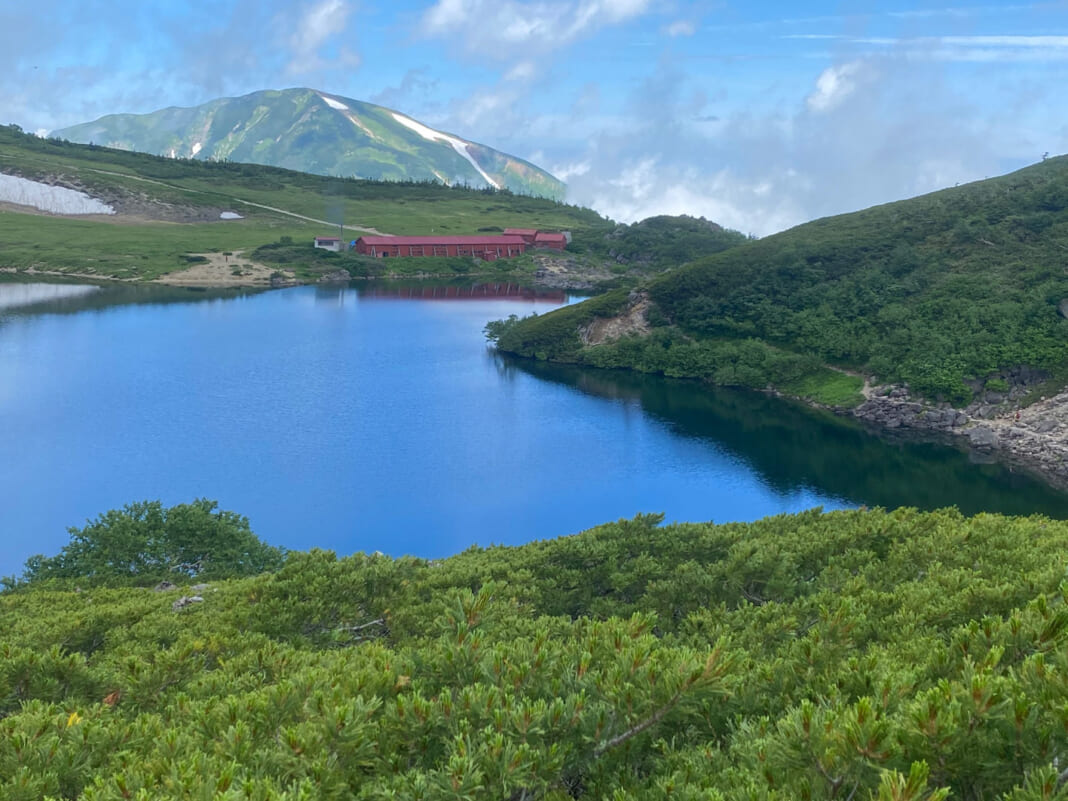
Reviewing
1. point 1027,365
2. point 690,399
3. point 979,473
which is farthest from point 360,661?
point 1027,365

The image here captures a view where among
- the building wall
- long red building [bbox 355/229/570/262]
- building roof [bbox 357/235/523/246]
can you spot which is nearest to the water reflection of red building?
the building wall

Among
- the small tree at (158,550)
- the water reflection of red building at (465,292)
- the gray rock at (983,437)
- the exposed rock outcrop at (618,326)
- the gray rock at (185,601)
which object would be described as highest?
the water reflection of red building at (465,292)

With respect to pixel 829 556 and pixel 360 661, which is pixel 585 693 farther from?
pixel 829 556

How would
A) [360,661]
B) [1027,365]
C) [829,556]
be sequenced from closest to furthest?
1. [360,661]
2. [829,556]
3. [1027,365]

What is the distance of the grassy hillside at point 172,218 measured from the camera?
129250 millimetres

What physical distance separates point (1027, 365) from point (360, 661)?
214 ft

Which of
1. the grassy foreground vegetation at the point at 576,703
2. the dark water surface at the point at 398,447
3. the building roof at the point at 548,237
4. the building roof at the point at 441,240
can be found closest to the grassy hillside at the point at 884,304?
the dark water surface at the point at 398,447

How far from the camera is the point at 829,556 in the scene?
17062mm

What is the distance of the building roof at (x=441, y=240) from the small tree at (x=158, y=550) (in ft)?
394

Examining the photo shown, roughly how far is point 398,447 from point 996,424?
140 ft

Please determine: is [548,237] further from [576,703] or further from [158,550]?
[576,703]

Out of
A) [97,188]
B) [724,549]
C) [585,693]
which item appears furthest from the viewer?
[97,188]

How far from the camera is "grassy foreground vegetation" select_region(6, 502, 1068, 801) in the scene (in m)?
5.84

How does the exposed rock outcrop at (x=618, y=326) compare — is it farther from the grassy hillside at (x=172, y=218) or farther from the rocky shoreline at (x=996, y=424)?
the grassy hillside at (x=172, y=218)
